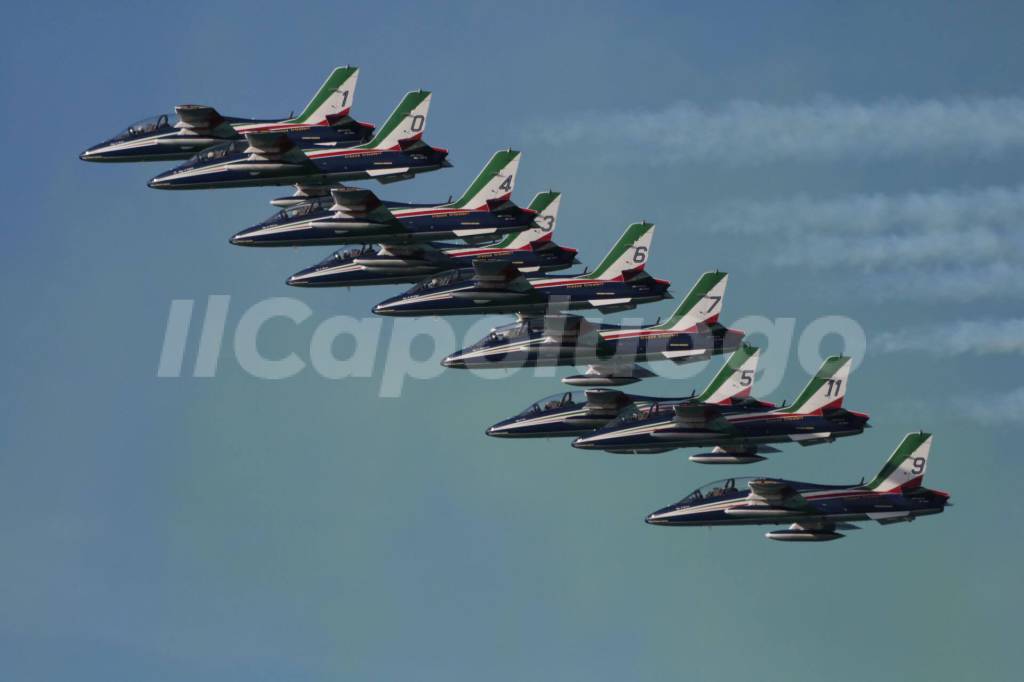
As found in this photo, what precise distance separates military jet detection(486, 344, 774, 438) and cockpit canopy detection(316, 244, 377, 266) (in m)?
16.0

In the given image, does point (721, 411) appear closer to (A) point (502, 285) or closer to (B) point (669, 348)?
(B) point (669, 348)

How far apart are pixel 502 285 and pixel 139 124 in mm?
28604

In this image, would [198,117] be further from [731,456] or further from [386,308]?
[731,456]

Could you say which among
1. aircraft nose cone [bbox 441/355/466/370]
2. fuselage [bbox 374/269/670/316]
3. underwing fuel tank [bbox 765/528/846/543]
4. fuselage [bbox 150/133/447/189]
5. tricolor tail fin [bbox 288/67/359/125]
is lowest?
underwing fuel tank [bbox 765/528/846/543]

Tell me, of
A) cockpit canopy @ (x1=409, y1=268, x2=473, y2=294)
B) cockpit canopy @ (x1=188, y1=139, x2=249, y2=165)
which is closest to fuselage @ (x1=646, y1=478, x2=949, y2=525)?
cockpit canopy @ (x1=409, y1=268, x2=473, y2=294)

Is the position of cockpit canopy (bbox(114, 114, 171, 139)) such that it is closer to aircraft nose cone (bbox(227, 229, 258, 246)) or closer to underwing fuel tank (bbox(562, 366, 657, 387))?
aircraft nose cone (bbox(227, 229, 258, 246))

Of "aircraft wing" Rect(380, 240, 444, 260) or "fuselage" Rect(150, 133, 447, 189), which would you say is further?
"aircraft wing" Rect(380, 240, 444, 260)

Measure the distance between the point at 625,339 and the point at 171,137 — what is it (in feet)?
111

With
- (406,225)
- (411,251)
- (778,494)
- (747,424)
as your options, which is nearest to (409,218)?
(406,225)

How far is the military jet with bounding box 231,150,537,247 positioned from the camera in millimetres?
134375

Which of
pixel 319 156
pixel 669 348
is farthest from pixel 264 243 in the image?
pixel 669 348

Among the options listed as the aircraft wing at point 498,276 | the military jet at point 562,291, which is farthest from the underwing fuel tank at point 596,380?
the aircraft wing at point 498,276

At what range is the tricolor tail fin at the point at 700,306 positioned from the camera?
13562 cm

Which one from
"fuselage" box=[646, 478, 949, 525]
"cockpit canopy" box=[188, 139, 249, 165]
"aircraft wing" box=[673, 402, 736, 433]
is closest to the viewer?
"aircraft wing" box=[673, 402, 736, 433]
